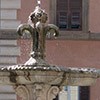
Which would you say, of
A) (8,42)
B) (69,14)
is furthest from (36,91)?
(69,14)

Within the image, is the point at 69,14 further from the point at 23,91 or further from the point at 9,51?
the point at 23,91

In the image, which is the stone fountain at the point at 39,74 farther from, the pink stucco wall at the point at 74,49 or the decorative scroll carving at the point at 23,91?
the pink stucco wall at the point at 74,49

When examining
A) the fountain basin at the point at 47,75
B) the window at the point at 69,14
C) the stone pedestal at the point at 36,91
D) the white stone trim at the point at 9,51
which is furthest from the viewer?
the window at the point at 69,14

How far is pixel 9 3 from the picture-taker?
23703mm

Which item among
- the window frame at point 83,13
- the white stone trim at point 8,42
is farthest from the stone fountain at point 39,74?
the window frame at point 83,13

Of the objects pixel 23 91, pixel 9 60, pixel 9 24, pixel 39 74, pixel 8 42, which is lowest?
pixel 9 60

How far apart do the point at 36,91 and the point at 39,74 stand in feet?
1.60

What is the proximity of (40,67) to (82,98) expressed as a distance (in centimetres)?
1063

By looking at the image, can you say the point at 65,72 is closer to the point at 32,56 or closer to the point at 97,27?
the point at 32,56

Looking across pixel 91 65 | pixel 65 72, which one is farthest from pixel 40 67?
pixel 91 65

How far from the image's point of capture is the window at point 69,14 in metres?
23.7

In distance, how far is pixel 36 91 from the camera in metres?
13.2

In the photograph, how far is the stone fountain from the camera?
42.2 ft

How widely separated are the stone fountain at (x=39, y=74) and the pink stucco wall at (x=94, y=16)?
993 centimetres
